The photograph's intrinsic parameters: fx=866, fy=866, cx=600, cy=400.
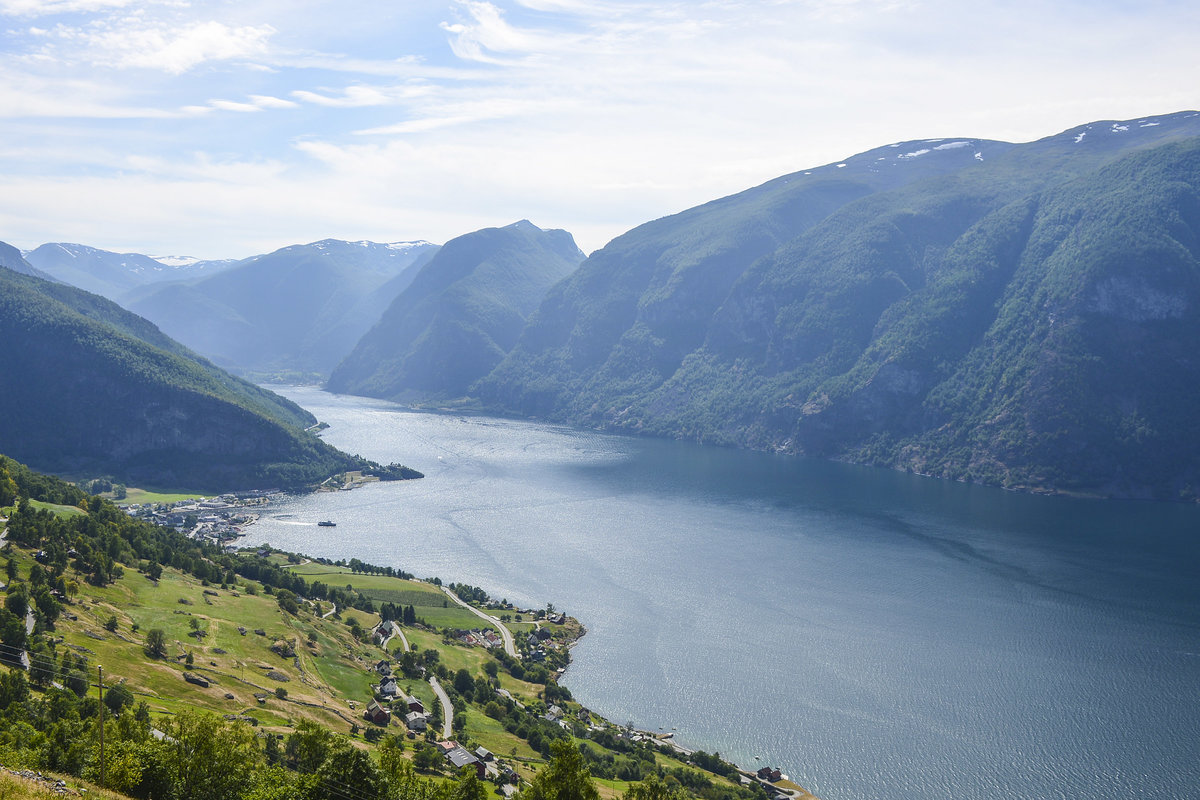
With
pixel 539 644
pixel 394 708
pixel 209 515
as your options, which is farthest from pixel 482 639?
pixel 209 515

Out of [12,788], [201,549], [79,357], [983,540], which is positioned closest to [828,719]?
[12,788]

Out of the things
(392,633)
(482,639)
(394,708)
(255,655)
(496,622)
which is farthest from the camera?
(496,622)

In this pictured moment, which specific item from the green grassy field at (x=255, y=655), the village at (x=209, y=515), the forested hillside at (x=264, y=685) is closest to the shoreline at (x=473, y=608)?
the village at (x=209, y=515)

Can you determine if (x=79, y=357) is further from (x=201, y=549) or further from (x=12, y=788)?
(x=12, y=788)

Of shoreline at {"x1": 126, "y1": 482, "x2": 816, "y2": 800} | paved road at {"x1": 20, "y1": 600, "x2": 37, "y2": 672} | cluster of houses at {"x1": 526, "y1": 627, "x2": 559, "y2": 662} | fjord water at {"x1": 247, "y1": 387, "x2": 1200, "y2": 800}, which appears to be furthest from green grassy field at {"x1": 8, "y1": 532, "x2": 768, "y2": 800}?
fjord water at {"x1": 247, "y1": 387, "x2": 1200, "y2": 800}

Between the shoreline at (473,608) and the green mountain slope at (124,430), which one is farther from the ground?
the green mountain slope at (124,430)

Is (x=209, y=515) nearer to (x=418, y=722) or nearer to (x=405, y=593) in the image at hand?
(x=405, y=593)

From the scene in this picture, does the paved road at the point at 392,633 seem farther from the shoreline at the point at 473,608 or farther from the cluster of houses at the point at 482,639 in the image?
the shoreline at the point at 473,608
